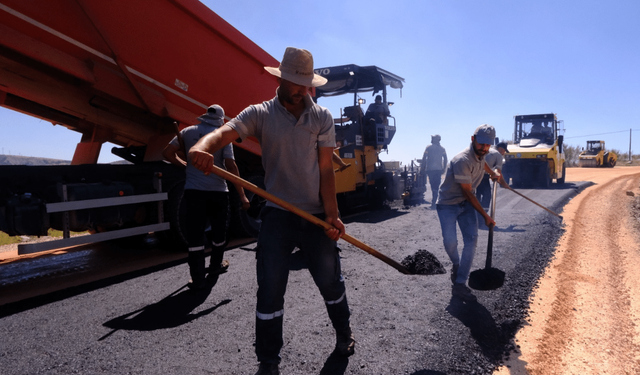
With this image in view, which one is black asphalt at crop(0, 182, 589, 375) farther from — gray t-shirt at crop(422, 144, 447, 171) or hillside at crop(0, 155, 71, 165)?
gray t-shirt at crop(422, 144, 447, 171)

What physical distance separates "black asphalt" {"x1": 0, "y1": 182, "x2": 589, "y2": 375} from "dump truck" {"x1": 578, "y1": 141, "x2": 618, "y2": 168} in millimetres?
32342

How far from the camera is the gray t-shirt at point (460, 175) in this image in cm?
371

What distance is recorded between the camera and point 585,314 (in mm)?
3566

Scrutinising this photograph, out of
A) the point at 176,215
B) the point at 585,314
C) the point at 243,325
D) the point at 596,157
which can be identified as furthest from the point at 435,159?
the point at 596,157

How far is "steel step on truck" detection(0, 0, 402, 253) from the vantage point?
153 inches

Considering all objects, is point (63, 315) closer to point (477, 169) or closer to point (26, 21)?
point (26, 21)

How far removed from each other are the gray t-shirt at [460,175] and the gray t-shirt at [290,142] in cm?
190

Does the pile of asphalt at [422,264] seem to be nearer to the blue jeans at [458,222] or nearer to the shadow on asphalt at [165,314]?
the blue jeans at [458,222]

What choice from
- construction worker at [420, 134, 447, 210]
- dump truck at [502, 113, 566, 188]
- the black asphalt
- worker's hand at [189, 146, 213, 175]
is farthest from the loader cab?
worker's hand at [189, 146, 213, 175]

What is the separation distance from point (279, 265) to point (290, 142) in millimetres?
680

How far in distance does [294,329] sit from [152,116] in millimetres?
3732

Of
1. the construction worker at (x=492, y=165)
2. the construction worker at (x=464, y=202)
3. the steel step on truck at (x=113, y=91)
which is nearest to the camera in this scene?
the construction worker at (x=464, y=202)

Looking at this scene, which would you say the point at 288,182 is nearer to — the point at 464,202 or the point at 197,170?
the point at 197,170

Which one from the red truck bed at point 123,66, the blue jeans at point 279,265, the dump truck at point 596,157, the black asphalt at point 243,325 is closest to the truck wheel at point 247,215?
the red truck bed at point 123,66
